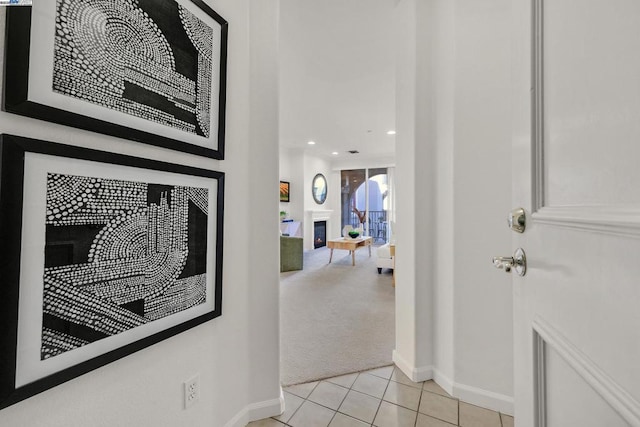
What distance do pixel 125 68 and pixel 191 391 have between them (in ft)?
4.03

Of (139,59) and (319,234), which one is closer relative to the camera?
(139,59)

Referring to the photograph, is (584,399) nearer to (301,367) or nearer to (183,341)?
(183,341)

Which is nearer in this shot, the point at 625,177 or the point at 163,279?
the point at 625,177

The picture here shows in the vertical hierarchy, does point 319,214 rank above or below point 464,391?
above

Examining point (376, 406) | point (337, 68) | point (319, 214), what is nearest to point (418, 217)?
point (376, 406)

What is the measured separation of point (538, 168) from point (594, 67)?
0.76ft

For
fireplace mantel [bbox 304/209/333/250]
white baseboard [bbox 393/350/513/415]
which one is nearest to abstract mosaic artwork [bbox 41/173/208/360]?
white baseboard [bbox 393/350/513/415]

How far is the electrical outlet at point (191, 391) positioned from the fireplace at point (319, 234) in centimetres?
645

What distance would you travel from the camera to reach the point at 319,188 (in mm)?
8031

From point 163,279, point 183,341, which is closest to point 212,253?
point 163,279

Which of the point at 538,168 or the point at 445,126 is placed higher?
the point at 445,126

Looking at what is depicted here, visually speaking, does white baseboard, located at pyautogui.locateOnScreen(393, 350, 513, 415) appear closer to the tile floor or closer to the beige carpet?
the tile floor

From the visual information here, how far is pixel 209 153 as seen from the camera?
122 cm

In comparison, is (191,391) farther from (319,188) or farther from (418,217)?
(319,188)
